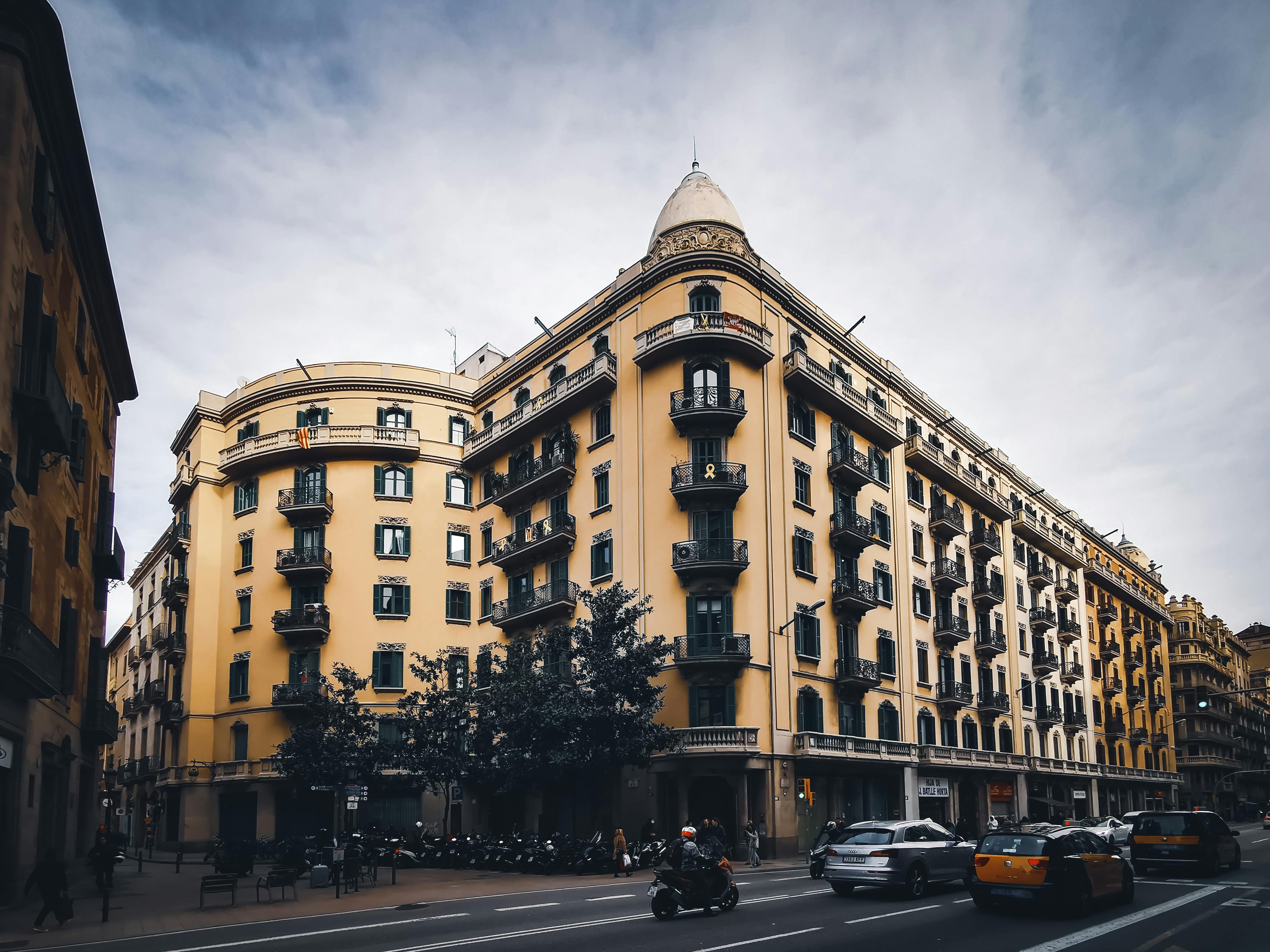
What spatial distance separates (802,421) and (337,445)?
2266 centimetres

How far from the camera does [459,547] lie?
170ft

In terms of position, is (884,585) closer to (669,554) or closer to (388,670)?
(669,554)

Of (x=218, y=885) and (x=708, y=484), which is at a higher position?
(x=708, y=484)

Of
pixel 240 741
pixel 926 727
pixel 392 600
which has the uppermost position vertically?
pixel 392 600

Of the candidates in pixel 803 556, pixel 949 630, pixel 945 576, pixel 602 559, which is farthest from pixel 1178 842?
pixel 945 576

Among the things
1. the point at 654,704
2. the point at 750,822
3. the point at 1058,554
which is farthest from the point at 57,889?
the point at 1058,554

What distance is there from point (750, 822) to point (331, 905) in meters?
17.9

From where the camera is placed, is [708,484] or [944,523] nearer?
[708,484]

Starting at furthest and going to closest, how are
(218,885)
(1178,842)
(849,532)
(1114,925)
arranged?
1. (849,532)
2. (1178,842)
3. (218,885)
4. (1114,925)

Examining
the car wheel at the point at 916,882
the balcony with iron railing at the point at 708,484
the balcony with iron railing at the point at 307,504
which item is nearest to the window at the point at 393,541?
the balcony with iron railing at the point at 307,504

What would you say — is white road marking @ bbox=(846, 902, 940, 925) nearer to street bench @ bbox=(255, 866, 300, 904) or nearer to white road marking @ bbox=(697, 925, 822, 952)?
white road marking @ bbox=(697, 925, 822, 952)

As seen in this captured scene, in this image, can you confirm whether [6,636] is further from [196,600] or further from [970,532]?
[970,532]

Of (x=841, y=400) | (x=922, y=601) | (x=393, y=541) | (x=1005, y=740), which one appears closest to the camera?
(x=841, y=400)

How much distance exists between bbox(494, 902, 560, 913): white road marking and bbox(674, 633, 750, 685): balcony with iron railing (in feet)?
51.7
